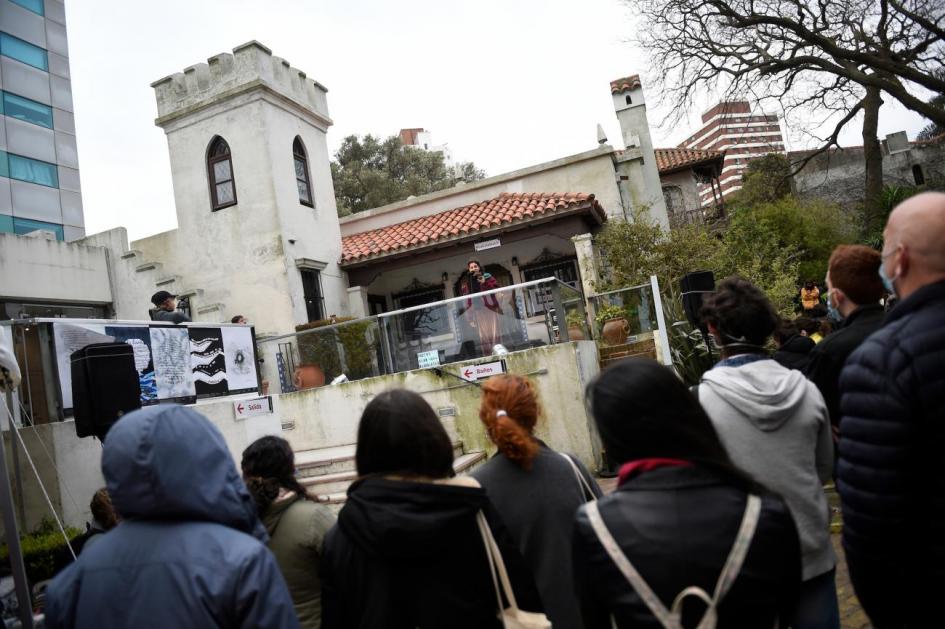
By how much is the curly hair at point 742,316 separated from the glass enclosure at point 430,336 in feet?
22.3

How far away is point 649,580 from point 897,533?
88 cm

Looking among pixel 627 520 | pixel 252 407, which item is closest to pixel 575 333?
pixel 252 407

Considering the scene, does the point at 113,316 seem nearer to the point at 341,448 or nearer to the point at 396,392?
the point at 341,448

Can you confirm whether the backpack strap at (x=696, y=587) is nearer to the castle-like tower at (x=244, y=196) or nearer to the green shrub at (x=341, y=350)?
the green shrub at (x=341, y=350)

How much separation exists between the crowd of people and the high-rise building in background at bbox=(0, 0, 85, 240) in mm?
42036

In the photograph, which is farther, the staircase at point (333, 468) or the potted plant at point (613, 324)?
the potted plant at point (613, 324)

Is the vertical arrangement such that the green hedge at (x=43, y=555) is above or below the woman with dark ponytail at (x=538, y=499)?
below

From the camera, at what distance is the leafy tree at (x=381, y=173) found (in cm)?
2875

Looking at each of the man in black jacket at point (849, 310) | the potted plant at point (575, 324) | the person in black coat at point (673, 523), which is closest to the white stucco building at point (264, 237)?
the potted plant at point (575, 324)

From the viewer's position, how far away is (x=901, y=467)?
1.86m

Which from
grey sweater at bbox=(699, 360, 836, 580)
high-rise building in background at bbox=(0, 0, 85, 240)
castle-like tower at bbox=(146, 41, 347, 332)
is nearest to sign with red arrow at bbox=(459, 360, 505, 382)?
castle-like tower at bbox=(146, 41, 347, 332)

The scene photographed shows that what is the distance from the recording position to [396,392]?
2.19m

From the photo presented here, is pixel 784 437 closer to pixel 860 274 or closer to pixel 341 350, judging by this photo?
pixel 860 274

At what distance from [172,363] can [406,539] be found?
7505mm
